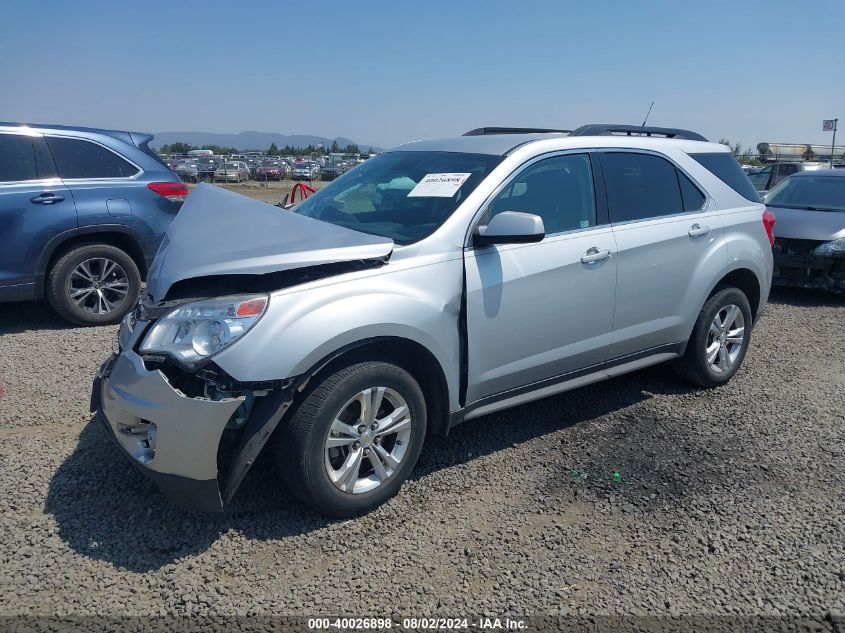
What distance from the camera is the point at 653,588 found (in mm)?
2805

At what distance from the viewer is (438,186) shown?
3.77m

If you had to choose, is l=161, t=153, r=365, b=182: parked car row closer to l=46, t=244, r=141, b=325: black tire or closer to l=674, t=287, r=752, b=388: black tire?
l=46, t=244, r=141, b=325: black tire

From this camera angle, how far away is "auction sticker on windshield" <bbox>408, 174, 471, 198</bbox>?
3.69 m

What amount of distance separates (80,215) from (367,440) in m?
4.51

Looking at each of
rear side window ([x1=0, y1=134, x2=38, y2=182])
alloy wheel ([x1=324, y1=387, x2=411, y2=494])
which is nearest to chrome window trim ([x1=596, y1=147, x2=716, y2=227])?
alloy wheel ([x1=324, y1=387, x2=411, y2=494])

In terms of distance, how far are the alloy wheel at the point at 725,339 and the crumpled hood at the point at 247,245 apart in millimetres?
2837

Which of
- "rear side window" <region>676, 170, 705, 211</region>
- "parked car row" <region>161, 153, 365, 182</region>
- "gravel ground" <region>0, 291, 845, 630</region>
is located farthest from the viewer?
"parked car row" <region>161, 153, 365, 182</region>

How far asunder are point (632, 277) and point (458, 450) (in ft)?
4.98

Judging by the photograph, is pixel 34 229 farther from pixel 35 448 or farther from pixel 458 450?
pixel 458 450

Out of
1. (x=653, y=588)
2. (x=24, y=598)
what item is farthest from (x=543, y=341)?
(x=24, y=598)

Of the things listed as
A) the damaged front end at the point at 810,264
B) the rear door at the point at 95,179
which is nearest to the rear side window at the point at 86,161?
the rear door at the point at 95,179

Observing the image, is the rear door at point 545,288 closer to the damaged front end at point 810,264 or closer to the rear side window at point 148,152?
the rear side window at point 148,152

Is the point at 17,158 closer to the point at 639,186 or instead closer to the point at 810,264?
the point at 639,186

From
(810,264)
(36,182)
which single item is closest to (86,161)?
(36,182)
